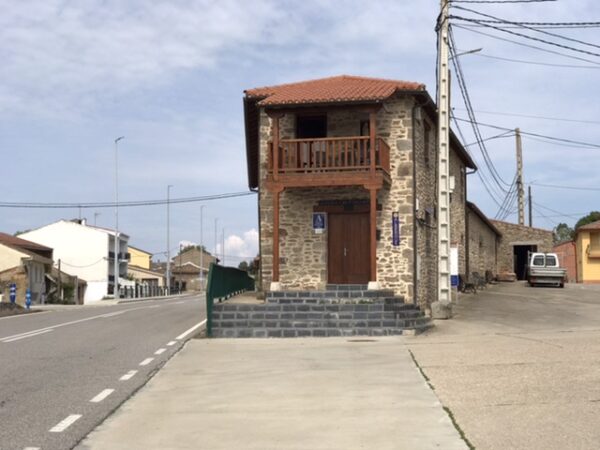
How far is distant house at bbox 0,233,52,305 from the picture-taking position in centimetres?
4534

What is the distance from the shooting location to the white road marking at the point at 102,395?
320 inches

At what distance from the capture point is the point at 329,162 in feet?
66.2

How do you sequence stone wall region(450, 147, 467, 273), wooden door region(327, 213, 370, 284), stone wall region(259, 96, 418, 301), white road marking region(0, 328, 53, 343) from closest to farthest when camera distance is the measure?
white road marking region(0, 328, 53, 343), stone wall region(259, 96, 418, 301), wooden door region(327, 213, 370, 284), stone wall region(450, 147, 467, 273)

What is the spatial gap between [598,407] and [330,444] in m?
2.97

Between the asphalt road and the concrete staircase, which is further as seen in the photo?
the concrete staircase

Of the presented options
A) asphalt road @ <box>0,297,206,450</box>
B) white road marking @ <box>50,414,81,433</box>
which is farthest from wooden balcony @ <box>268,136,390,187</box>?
white road marking @ <box>50,414,81,433</box>

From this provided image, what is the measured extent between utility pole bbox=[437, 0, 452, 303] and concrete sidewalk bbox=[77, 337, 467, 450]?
696 cm

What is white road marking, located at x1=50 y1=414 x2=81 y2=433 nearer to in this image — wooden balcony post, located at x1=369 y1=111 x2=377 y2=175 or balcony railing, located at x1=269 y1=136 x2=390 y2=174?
wooden balcony post, located at x1=369 y1=111 x2=377 y2=175

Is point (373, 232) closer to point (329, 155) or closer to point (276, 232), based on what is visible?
point (276, 232)

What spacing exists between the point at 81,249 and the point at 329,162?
6065 cm

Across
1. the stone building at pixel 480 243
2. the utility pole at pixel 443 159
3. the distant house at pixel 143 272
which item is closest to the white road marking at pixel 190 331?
the utility pole at pixel 443 159

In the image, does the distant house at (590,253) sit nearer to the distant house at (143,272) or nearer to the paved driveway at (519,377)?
the paved driveway at (519,377)

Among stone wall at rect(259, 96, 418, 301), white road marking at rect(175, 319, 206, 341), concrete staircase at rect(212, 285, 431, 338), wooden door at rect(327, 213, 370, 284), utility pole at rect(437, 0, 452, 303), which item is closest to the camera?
white road marking at rect(175, 319, 206, 341)

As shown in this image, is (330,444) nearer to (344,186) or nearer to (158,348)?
(158,348)
